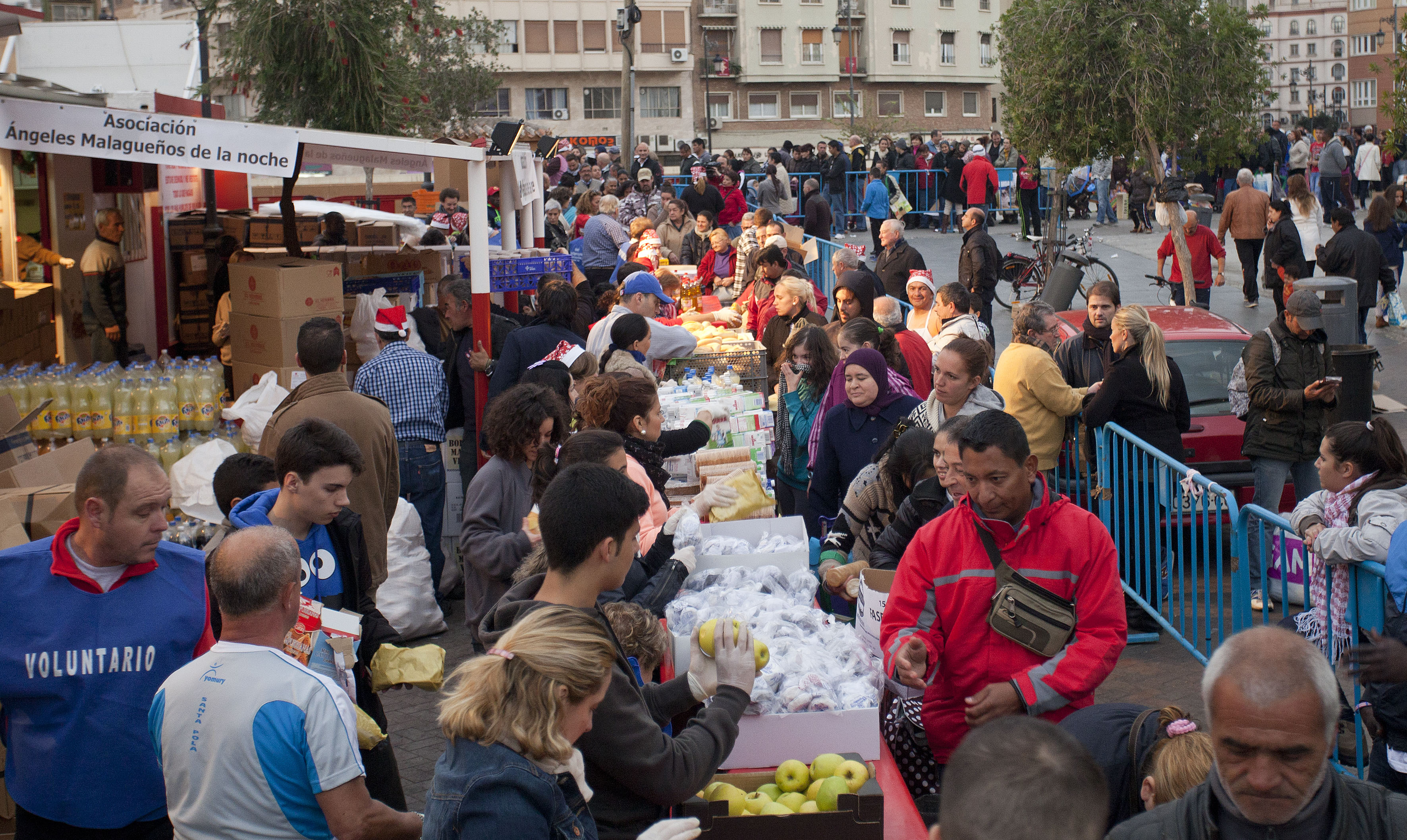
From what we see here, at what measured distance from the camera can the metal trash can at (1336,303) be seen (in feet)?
32.0

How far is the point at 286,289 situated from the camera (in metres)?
8.35

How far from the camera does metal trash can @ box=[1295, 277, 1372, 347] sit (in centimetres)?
977

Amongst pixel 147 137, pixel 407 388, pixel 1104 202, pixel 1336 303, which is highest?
pixel 1104 202

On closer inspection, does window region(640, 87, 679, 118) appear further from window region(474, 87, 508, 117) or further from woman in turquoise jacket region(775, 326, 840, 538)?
woman in turquoise jacket region(775, 326, 840, 538)

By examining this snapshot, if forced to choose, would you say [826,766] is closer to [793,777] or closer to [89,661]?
[793,777]

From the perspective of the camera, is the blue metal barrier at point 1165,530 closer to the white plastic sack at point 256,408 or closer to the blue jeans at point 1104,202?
the white plastic sack at point 256,408

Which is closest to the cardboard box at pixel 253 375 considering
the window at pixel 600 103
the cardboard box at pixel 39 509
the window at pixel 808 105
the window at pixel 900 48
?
the cardboard box at pixel 39 509

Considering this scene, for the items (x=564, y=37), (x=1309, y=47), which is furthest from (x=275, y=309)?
(x=1309, y=47)

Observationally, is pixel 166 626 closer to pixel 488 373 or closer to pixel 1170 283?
pixel 488 373

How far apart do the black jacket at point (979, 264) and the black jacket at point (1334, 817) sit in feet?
37.3

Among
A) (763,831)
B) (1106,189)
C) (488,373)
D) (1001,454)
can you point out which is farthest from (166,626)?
(1106,189)

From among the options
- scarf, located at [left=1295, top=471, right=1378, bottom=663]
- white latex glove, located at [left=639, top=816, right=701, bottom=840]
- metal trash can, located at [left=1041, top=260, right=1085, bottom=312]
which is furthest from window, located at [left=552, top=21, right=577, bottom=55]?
white latex glove, located at [left=639, top=816, right=701, bottom=840]

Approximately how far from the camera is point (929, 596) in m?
3.85

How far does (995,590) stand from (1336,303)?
25.3ft
